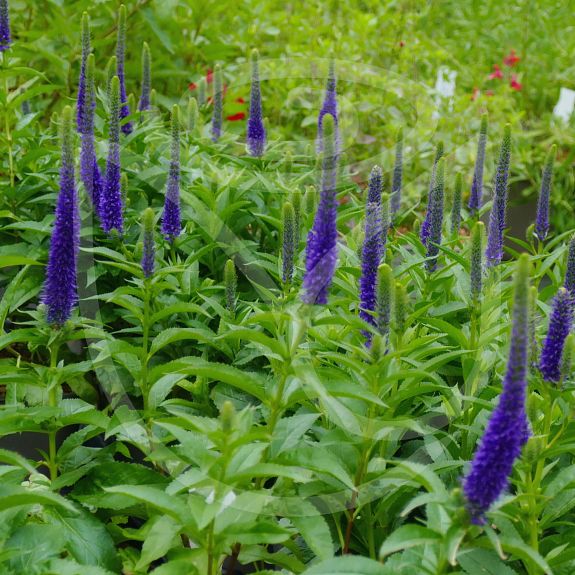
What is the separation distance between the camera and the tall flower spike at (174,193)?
2588 millimetres

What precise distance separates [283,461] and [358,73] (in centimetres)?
480

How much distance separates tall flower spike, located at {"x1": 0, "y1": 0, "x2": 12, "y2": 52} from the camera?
3.03 m

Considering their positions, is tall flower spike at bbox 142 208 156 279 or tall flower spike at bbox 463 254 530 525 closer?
tall flower spike at bbox 463 254 530 525

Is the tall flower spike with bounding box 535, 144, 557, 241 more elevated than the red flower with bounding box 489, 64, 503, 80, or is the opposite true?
the red flower with bounding box 489, 64, 503, 80

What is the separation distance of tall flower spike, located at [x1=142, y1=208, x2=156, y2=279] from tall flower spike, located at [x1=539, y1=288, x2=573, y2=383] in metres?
0.98

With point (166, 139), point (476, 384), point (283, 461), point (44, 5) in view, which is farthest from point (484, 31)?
point (283, 461)

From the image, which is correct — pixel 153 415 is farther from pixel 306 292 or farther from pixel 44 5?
pixel 44 5

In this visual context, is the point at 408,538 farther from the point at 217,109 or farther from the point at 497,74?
the point at 497,74

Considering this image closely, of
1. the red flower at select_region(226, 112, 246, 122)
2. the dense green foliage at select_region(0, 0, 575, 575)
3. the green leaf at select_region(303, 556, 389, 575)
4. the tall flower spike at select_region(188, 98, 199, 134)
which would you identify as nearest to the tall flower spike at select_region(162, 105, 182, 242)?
the dense green foliage at select_region(0, 0, 575, 575)

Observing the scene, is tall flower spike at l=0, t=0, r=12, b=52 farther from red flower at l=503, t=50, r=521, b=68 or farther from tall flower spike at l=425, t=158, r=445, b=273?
red flower at l=503, t=50, r=521, b=68

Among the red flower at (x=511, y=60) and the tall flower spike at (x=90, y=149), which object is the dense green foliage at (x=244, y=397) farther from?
the red flower at (x=511, y=60)

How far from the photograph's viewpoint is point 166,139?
3557 mm

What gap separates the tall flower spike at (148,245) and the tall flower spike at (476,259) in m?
0.82

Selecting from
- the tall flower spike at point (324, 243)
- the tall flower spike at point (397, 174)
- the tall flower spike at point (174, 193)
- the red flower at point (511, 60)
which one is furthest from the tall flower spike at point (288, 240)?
the red flower at point (511, 60)
